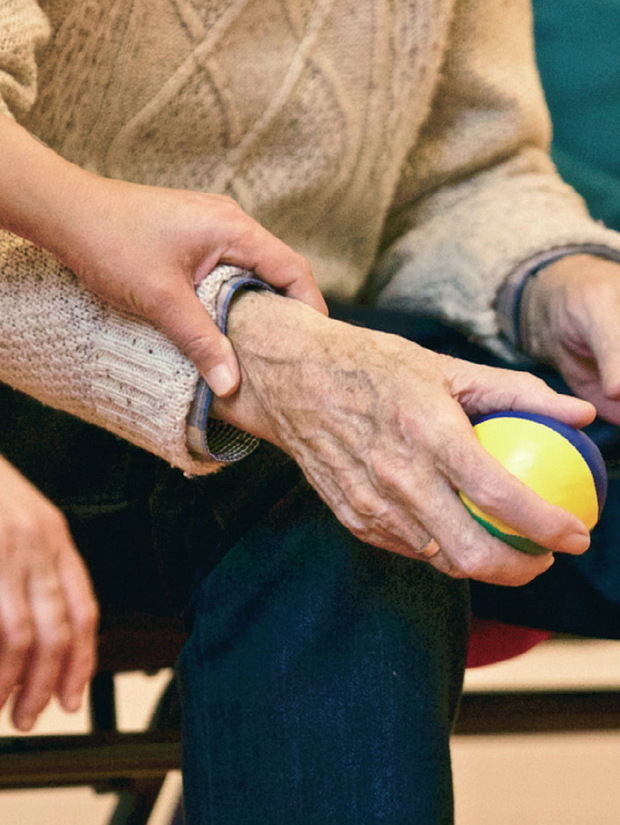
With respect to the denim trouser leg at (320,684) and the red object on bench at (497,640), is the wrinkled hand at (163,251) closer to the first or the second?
the denim trouser leg at (320,684)

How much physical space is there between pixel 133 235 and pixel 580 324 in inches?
15.9

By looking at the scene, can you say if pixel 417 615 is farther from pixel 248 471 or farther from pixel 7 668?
pixel 7 668

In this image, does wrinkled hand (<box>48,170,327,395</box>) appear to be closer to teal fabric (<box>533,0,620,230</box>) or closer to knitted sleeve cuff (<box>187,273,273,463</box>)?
knitted sleeve cuff (<box>187,273,273,463</box>)

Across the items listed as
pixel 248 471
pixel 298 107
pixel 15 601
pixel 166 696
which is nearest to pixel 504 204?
pixel 298 107

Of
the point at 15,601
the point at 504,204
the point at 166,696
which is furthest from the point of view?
the point at 166,696

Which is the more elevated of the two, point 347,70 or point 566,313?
point 347,70

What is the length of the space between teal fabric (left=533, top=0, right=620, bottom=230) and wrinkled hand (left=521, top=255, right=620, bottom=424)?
0.36 meters

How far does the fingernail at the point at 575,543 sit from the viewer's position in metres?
0.49

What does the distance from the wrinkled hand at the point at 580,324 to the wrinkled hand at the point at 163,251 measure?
0.30 metres

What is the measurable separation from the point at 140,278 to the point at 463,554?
11.1 inches

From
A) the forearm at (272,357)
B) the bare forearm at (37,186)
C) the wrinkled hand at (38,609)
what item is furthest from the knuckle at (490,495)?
the bare forearm at (37,186)

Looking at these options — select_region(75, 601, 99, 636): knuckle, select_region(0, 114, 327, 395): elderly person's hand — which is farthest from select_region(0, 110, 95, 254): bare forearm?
select_region(75, 601, 99, 636): knuckle

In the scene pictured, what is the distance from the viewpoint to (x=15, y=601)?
462 millimetres

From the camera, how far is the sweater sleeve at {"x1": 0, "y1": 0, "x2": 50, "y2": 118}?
631mm
